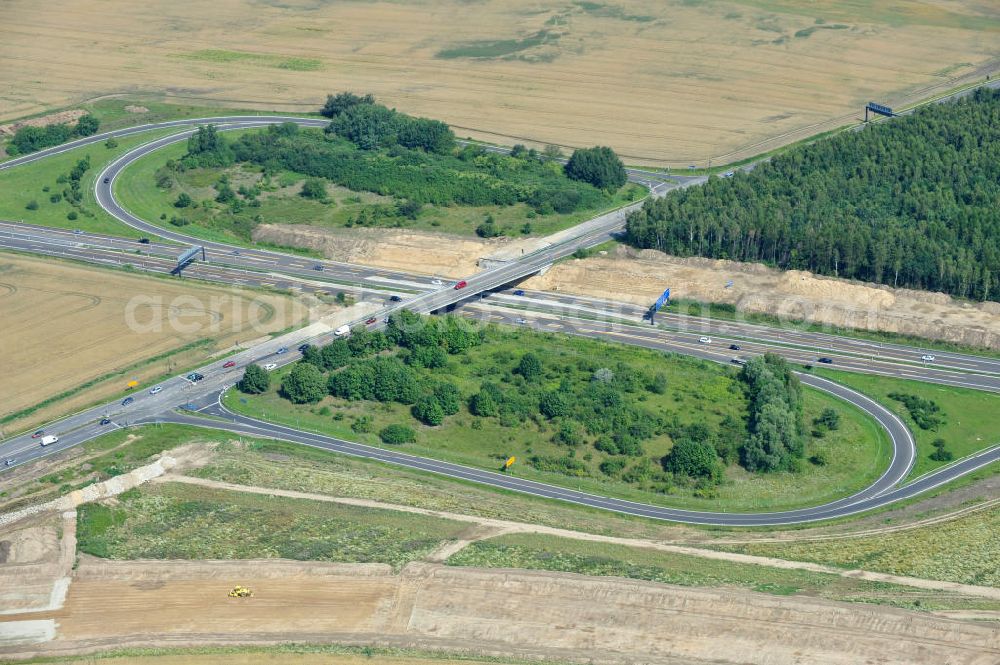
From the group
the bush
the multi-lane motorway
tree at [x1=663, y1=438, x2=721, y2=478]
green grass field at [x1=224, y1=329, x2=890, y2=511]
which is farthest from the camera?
the bush

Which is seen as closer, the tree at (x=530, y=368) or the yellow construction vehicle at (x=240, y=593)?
the yellow construction vehicle at (x=240, y=593)

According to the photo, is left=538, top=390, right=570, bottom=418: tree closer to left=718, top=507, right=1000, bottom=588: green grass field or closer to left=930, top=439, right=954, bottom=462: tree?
left=718, top=507, right=1000, bottom=588: green grass field

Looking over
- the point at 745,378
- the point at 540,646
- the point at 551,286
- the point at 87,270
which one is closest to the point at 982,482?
the point at 745,378

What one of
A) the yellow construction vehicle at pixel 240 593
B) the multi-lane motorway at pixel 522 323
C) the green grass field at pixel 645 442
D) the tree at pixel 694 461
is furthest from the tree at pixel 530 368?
the yellow construction vehicle at pixel 240 593

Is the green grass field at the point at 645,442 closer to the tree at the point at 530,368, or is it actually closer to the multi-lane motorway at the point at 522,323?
the multi-lane motorway at the point at 522,323

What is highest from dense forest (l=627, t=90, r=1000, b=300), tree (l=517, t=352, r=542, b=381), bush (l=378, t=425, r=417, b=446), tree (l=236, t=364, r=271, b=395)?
dense forest (l=627, t=90, r=1000, b=300)

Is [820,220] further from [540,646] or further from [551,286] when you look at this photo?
[540,646]

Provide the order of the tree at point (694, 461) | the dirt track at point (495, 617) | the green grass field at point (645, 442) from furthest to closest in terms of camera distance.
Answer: the tree at point (694, 461), the green grass field at point (645, 442), the dirt track at point (495, 617)

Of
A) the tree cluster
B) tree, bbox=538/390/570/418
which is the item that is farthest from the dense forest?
tree, bbox=538/390/570/418
